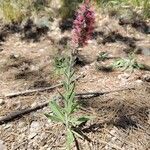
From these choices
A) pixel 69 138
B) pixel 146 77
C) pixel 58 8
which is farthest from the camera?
pixel 58 8

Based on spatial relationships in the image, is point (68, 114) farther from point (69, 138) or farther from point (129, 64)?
point (129, 64)

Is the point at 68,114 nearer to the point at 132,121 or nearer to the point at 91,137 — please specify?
the point at 91,137

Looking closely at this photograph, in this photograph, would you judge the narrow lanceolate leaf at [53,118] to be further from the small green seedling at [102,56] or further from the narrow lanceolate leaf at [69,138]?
the small green seedling at [102,56]

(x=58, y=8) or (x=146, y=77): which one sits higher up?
(x=58, y=8)

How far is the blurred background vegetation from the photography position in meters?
5.96

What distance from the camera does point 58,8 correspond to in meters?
6.17

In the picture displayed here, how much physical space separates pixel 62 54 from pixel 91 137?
210 cm

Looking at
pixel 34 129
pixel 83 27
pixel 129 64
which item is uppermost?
pixel 83 27

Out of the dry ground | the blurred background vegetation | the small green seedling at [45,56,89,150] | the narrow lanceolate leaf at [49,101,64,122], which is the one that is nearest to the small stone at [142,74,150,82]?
the dry ground

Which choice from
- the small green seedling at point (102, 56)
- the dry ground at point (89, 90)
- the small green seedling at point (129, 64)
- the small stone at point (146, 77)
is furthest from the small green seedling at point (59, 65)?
the small stone at point (146, 77)

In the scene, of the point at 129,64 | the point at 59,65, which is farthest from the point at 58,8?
the point at 129,64

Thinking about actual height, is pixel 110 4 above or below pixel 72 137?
above

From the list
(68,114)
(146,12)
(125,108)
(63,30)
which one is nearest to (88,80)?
(125,108)

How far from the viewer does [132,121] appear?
3418mm
